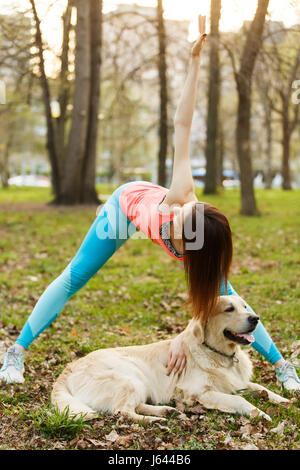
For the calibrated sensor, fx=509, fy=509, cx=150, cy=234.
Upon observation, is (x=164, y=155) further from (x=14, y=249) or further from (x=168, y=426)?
(x=168, y=426)

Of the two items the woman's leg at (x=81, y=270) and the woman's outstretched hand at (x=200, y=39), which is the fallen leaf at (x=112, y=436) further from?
the woman's outstretched hand at (x=200, y=39)

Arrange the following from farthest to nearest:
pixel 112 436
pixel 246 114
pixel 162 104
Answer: pixel 162 104 → pixel 246 114 → pixel 112 436

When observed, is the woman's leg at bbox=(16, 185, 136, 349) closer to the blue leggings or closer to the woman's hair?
the blue leggings

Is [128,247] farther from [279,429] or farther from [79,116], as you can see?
[279,429]

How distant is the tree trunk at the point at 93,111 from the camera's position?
50.4 ft

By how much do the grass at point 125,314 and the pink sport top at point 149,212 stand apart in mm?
1310

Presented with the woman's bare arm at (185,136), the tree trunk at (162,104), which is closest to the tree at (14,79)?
the tree trunk at (162,104)

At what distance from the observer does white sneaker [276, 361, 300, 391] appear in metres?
4.16

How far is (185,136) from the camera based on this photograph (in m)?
3.78

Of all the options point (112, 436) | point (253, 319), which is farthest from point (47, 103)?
point (112, 436)

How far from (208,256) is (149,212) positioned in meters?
0.60

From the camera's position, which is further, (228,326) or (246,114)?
(246,114)

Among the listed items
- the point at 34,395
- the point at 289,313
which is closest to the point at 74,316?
the point at 34,395

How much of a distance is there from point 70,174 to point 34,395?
12009 millimetres
